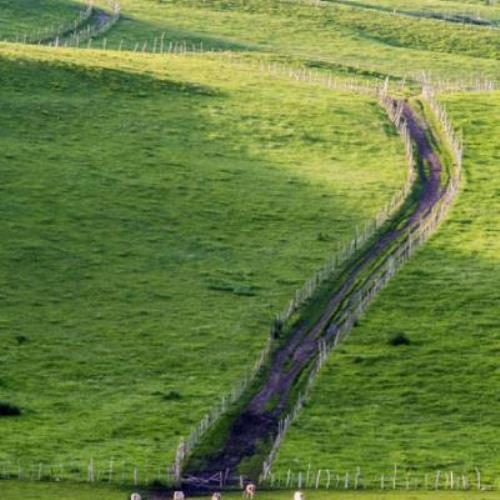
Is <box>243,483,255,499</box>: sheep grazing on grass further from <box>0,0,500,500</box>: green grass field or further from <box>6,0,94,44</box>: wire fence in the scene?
<box>6,0,94,44</box>: wire fence

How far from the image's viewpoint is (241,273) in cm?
10206

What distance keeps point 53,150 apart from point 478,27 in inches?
3406

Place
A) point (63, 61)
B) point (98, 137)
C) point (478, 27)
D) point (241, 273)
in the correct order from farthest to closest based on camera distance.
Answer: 1. point (478, 27)
2. point (63, 61)
3. point (98, 137)
4. point (241, 273)

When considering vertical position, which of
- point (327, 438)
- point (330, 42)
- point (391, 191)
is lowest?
point (327, 438)

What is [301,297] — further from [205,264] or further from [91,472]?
[91,472]

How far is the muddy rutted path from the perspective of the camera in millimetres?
75188

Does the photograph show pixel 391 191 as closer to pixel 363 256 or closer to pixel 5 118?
pixel 363 256

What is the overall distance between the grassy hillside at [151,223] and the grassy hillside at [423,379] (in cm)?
478

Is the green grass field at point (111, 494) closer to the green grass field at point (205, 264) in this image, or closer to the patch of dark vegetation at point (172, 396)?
the green grass field at point (205, 264)

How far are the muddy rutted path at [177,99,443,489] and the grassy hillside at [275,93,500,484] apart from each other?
1.18 metres

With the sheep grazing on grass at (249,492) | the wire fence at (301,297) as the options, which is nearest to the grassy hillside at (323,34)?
the wire fence at (301,297)

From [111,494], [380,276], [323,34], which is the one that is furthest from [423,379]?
[323,34]

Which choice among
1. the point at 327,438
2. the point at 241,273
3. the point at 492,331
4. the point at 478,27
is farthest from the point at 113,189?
the point at 478,27

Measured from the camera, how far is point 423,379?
286ft
